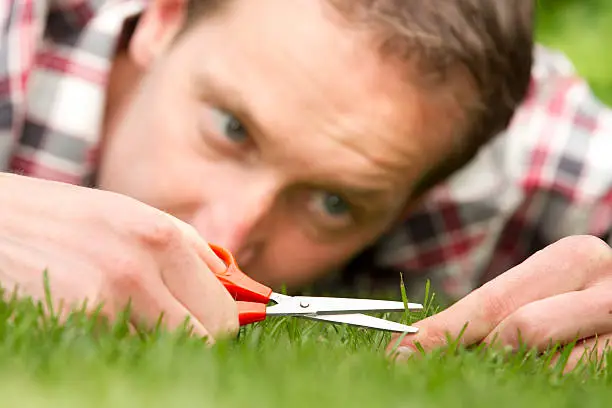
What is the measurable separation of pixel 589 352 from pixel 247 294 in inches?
14.5

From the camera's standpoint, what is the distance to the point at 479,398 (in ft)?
2.38

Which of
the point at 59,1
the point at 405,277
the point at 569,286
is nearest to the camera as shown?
the point at 569,286

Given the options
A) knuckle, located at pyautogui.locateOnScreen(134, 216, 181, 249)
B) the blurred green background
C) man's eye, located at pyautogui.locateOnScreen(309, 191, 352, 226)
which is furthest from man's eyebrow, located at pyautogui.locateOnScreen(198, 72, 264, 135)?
the blurred green background

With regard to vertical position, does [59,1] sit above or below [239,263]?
above

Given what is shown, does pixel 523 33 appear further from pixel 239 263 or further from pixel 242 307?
pixel 242 307

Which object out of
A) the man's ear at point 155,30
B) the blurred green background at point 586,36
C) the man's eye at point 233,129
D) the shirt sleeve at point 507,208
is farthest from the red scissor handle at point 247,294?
the blurred green background at point 586,36

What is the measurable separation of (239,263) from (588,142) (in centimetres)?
102

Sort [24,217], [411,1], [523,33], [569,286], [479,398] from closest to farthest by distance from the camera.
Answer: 1. [479,398]
2. [24,217]
3. [569,286]
4. [411,1]
5. [523,33]

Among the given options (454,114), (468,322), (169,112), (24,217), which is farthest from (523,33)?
(24,217)

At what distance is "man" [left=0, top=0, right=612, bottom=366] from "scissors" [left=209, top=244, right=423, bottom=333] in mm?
29

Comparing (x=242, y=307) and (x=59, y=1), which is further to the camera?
(x=59, y=1)

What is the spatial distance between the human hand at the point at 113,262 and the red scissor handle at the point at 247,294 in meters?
0.06

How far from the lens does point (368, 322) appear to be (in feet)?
3.46

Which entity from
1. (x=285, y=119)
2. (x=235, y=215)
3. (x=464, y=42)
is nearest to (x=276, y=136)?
(x=285, y=119)
